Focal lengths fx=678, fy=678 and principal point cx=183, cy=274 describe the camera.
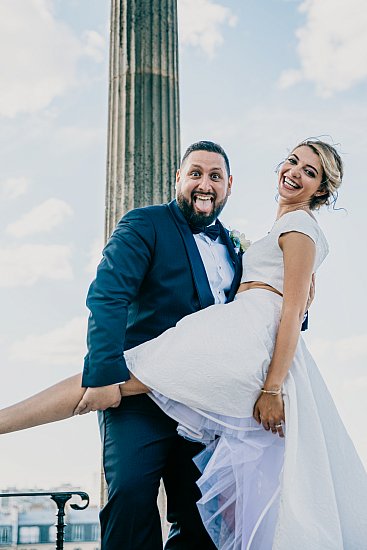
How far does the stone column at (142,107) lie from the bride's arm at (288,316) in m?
2.97

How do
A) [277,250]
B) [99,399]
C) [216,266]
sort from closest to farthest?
[99,399] < [277,250] < [216,266]

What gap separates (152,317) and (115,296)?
0.29m

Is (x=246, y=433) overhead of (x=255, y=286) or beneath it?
beneath

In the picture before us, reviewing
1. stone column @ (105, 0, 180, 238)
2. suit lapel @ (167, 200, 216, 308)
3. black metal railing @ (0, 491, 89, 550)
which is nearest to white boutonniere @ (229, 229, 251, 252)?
suit lapel @ (167, 200, 216, 308)

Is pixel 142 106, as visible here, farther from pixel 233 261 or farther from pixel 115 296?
pixel 115 296

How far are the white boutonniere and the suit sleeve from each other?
611mm

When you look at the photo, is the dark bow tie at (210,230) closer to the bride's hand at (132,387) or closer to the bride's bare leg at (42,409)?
the bride's hand at (132,387)

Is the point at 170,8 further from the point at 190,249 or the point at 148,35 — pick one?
the point at 190,249

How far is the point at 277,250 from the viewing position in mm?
3020

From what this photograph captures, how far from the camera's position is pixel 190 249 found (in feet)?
9.81

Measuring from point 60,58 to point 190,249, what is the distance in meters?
9.19

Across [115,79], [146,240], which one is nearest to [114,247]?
[146,240]

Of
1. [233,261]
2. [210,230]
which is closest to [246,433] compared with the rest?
[233,261]

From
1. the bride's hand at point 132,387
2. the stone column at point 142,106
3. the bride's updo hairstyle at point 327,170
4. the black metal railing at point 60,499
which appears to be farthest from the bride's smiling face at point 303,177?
the stone column at point 142,106
